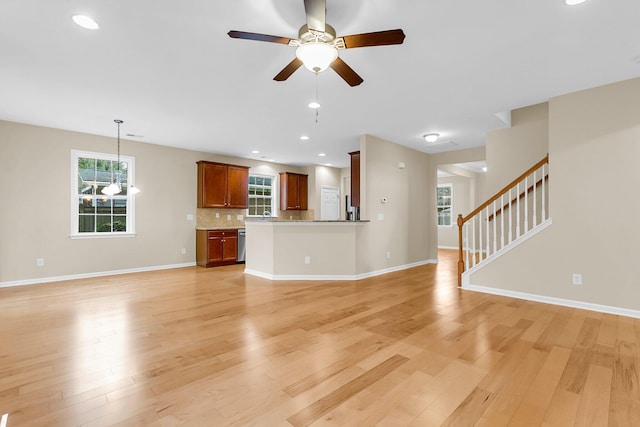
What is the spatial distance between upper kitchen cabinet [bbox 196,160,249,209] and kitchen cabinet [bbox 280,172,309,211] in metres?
1.22

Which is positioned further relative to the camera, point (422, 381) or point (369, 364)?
point (369, 364)

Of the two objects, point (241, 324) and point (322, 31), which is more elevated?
point (322, 31)

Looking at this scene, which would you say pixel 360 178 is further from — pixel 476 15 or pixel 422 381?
pixel 422 381

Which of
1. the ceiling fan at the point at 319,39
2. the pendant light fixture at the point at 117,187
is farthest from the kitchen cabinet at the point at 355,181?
the pendant light fixture at the point at 117,187

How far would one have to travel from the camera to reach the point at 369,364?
2.30 metres

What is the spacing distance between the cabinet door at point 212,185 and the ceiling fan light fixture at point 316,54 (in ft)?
17.5

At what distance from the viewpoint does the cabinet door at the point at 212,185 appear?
6867 mm

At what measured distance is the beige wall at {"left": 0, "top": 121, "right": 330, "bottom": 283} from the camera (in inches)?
191

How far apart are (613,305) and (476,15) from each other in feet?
11.5

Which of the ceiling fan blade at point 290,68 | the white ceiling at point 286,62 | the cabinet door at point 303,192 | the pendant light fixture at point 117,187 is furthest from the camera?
the cabinet door at point 303,192

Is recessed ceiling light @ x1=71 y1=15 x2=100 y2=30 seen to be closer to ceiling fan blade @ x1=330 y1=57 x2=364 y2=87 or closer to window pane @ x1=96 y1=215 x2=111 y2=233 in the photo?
ceiling fan blade @ x1=330 y1=57 x2=364 y2=87

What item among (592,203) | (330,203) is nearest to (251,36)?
(592,203)

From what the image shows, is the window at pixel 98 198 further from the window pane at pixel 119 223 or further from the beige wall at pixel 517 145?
the beige wall at pixel 517 145

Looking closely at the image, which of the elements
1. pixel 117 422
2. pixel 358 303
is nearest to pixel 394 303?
pixel 358 303
